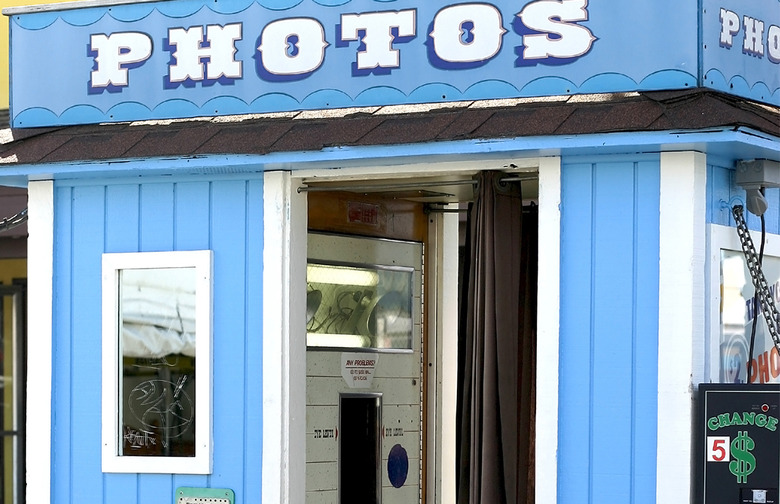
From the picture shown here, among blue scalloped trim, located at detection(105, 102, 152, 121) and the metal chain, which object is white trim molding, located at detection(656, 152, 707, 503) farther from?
blue scalloped trim, located at detection(105, 102, 152, 121)

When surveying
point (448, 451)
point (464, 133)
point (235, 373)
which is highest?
point (464, 133)

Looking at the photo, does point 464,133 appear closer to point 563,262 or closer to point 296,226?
point 563,262

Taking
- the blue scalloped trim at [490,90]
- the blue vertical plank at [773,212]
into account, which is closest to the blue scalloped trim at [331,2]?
the blue scalloped trim at [490,90]

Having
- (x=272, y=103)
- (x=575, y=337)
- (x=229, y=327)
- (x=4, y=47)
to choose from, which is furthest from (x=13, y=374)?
(x=575, y=337)

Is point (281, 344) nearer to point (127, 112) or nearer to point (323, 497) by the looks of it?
point (323, 497)

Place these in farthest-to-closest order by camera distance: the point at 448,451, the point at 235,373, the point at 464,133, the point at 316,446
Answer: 1. the point at 448,451
2. the point at 316,446
3. the point at 235,373
4. the point at 464,133

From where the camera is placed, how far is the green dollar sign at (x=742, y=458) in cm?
611

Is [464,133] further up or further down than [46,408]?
further up

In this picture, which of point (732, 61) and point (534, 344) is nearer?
point (732, 61)

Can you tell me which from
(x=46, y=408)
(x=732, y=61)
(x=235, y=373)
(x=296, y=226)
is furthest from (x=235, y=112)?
(x=732, y=61)

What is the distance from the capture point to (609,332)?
6324 millimetres

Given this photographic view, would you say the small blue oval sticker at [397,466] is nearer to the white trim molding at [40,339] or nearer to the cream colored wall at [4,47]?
the white trim molding at [40,339]

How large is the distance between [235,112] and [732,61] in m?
2.37

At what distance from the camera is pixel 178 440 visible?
7219mm
